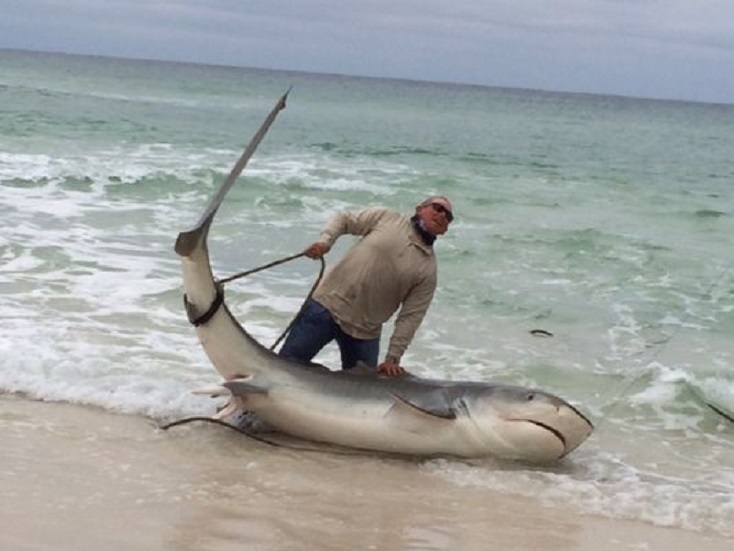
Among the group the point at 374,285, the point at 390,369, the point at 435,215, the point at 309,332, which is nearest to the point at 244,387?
the point at 309,332

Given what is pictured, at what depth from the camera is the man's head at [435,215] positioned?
277 inches

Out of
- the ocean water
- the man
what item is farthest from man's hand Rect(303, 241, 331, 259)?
the ocean water

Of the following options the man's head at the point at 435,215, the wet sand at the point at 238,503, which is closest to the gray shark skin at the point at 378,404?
the wet sand at the point at 238,503

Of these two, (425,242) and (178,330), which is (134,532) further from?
(178,330)

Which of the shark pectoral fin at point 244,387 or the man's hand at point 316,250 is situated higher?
the man's hand at point 316,250

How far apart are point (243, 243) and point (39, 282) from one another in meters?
4.26

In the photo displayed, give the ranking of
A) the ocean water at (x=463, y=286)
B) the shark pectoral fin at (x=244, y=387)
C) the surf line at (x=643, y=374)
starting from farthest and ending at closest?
the surf line at (x=643, y=374) → the ocean water at (x=463, y=286) → the shark pectoral fin at (x=244, y=387)

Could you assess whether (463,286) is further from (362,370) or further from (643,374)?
(362,370)

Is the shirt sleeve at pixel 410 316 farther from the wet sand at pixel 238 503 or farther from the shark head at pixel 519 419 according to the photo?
the wet sand at pixel 238 503

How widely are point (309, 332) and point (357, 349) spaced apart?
331 mm

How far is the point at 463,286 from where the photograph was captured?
1362 cm

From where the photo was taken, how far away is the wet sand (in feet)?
18.3

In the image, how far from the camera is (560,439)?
7137mm

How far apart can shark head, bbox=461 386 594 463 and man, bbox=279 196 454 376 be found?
547mm
